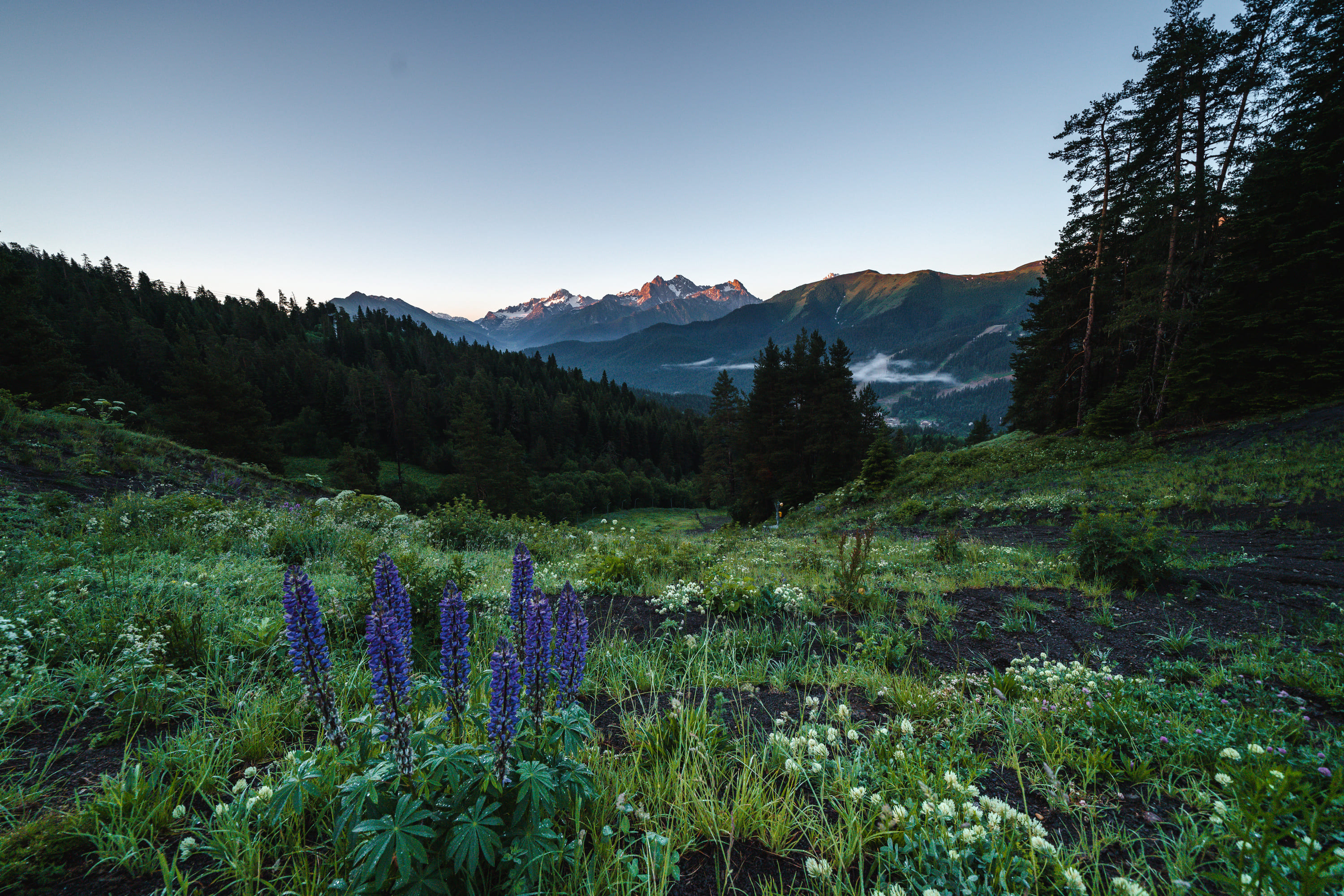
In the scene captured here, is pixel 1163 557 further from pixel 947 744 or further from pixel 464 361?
pixel 464 361

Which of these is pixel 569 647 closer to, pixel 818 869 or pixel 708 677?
pixel 818 869

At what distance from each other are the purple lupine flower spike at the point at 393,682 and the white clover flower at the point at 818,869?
1734 millimetres

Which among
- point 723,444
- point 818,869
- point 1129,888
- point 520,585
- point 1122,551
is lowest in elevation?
point 723,444

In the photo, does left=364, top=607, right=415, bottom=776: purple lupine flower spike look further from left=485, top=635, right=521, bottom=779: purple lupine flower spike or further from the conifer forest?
left=485, top=635, right=521, bottom=779: purple lupine flower spike

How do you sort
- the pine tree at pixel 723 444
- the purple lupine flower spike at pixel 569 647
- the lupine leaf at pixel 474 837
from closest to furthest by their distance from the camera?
the lupine leaf at pixel 474 837, the purple lupine flower spike at pixel 569 647, the pine tree at pixel 723 444

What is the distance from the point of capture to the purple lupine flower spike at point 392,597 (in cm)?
190

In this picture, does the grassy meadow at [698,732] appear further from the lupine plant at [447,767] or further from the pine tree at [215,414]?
the pine tree at [215,414]

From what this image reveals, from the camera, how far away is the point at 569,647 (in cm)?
228

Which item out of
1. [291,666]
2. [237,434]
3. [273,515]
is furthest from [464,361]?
[291,666]

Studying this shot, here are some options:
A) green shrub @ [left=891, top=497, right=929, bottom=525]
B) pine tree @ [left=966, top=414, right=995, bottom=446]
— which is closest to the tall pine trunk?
green shrub @ [left=891, top=497, right=929, bottom=525]

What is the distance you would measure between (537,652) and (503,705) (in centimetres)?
26

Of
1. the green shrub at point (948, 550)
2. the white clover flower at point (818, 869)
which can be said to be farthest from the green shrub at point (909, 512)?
the white clover flower at point (818, 869)

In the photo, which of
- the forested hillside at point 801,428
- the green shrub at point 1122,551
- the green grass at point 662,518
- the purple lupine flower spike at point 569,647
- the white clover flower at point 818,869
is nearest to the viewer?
the white clover flower at point 818,869

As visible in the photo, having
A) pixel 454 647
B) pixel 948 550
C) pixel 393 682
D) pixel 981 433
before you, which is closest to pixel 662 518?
pixel 981 433
